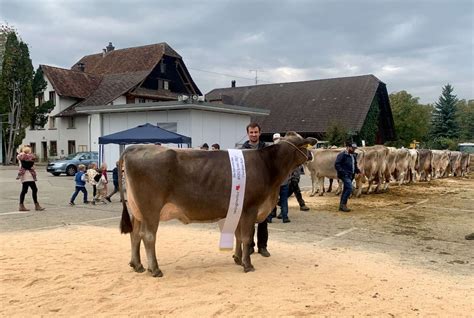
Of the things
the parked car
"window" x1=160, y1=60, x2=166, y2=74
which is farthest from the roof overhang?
"window" x1=160, y1=60, x2=166, y2=74

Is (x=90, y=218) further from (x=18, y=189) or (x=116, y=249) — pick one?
(x=18, y=189)

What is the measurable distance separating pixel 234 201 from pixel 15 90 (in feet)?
139

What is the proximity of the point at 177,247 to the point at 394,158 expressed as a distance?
1295 cm

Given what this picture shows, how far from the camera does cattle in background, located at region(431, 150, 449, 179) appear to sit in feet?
79.8

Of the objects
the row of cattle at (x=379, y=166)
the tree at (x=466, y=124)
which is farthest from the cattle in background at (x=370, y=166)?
the tree at (x=466, y=124)

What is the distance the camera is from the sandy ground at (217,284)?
15.7ft

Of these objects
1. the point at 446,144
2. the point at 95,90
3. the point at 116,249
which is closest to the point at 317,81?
the point at 446,144

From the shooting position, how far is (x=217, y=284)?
18.4 ft

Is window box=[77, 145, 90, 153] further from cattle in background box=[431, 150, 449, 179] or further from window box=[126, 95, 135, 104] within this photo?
cattle in background box=[431, 150, 449, 179]

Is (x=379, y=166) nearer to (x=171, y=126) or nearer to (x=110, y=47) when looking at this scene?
(x=171, y=126)

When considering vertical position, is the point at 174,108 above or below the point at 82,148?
above

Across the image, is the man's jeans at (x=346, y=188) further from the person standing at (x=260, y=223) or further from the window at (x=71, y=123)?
the window at (x=71, y=123)

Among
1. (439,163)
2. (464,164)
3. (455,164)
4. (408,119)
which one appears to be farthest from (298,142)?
(408,119)

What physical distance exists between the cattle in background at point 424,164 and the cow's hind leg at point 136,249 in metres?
18.3
